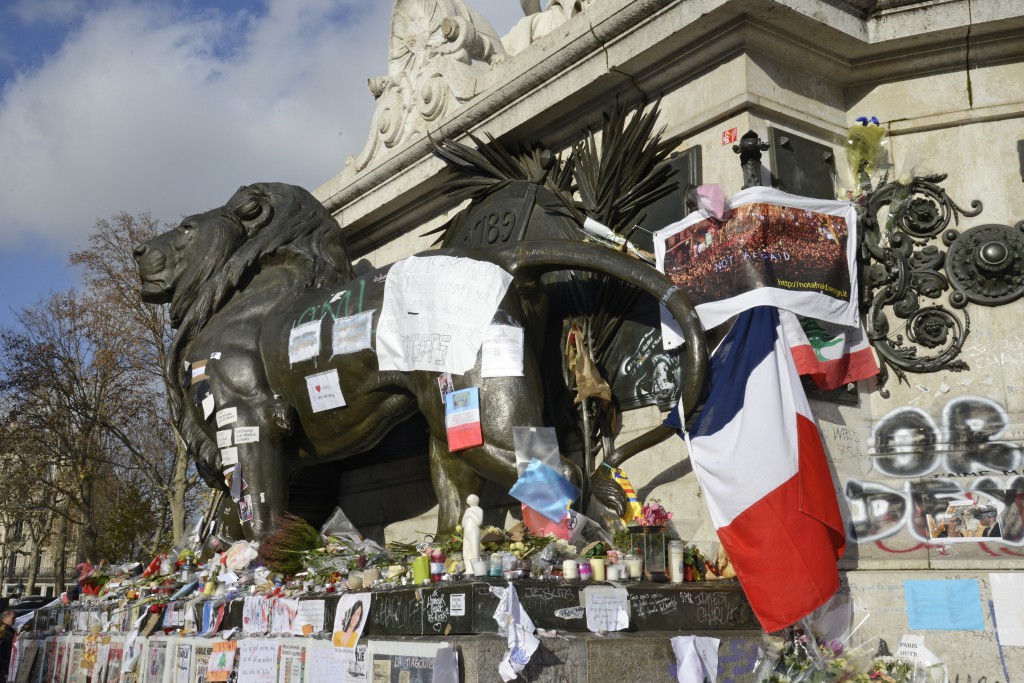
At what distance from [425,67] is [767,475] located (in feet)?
20.1

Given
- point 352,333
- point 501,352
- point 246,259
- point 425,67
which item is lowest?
point 501,352

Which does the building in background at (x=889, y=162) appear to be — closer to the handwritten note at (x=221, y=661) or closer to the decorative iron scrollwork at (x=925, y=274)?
the decorative iron scrollwork at (x=925, y=274)

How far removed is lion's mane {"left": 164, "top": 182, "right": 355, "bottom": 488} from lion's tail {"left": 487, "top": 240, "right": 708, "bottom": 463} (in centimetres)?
263

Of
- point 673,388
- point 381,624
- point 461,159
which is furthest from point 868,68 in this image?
point 381,624

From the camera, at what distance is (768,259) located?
621 centimetres

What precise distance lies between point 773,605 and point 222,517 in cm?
497

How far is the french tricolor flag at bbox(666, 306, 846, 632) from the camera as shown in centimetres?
545

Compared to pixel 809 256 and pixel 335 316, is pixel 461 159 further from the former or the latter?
pixel 809 256

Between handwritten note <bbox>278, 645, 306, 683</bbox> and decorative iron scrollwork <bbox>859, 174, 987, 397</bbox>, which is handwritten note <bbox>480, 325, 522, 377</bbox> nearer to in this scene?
handwritten note <bbox>278, 645, 306, 683</bbox>

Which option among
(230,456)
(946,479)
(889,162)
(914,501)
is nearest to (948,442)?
(946,479)

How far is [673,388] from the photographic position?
21.7ft

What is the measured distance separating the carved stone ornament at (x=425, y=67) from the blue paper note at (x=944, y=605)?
5.59m

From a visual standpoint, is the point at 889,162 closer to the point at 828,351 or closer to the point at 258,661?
the point at 828,351

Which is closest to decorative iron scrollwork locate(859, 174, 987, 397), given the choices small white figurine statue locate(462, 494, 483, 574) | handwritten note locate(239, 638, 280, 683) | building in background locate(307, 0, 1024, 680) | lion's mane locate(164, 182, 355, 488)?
building in background locate(307, 0, 1024, 680)
